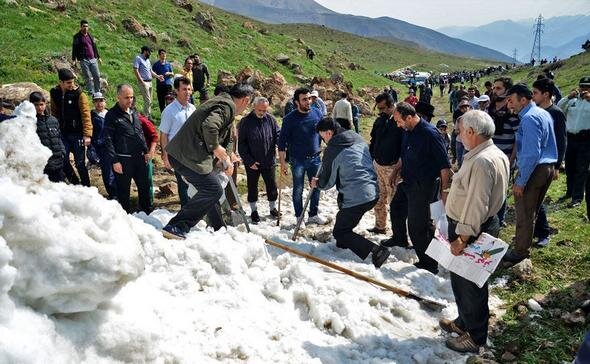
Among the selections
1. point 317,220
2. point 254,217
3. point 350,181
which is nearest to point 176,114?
point 254,217

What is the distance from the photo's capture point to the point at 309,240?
7.30m

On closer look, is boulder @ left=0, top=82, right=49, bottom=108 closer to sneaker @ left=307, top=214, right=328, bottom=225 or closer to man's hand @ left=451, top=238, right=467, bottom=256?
sneaker @ left=307, top=214, right=328, bottom=225

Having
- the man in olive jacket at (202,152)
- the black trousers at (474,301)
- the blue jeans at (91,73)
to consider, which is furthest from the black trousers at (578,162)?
the blue jeans at (91,73)

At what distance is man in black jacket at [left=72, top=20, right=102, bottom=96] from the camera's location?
12719mm

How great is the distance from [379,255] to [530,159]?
2.33m

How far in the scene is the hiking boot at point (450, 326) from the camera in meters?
4.75

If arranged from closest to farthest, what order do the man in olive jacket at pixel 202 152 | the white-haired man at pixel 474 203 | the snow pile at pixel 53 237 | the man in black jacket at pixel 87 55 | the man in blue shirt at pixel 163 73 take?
the snow pile at pixel 53 237 → the white-haired man at pixel 474 203 → the man in olive jacket at pixel 202 152 → the man in black jacket at pixel 87 55 → the man in blue shirt at pixel 163 73

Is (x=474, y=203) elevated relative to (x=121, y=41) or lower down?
lower down

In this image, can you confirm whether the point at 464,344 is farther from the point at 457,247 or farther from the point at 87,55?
the point at 87,55

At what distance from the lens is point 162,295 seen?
4.08 metres

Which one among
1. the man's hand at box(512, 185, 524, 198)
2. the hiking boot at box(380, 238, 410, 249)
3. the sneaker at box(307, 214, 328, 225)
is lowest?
the sneaker at box(307, 214, 328, 225)

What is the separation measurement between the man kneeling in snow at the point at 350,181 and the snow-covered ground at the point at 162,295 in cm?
32

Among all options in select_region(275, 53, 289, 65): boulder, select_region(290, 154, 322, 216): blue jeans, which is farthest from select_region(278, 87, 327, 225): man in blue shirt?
select_region(275, 53, 289, 65): boulder

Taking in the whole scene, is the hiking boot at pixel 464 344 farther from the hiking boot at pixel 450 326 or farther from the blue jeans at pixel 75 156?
the blue jeans at pixel 75 156
